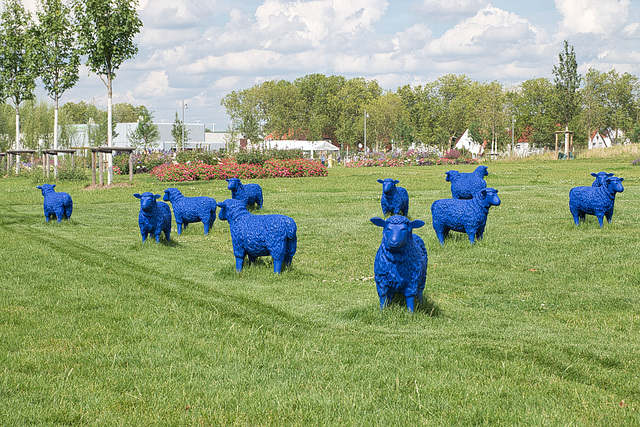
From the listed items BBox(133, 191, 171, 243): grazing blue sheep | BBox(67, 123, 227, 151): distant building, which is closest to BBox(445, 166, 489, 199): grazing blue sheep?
BBox(133, 191, 171, 243): grazing blue sheep

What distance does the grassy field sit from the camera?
4.59 metres

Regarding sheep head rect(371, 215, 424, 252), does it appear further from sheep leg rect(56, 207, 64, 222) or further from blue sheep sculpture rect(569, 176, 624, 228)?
sheep leg rect(56, 207, 64, 222)

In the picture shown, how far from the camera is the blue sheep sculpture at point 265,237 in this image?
9.21 metres

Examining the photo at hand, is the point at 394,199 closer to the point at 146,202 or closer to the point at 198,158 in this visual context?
the point at 146,202

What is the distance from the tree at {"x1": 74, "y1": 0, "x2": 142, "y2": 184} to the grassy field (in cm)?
1827

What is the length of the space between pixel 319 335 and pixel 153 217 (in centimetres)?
706

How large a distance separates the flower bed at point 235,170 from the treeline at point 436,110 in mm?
40900

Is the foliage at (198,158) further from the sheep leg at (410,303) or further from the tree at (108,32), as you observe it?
the sheep leg at (410,303)

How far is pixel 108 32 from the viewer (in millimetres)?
28516

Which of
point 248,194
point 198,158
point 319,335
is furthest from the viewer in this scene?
point 198,158

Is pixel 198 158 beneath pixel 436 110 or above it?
beneath

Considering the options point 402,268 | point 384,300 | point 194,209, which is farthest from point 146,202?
point 402,268

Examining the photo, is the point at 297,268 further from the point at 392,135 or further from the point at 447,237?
the point at 392,135

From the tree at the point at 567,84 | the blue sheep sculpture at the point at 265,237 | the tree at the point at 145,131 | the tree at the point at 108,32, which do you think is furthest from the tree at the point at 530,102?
the blue sheep sculpture at the point at 265,237
